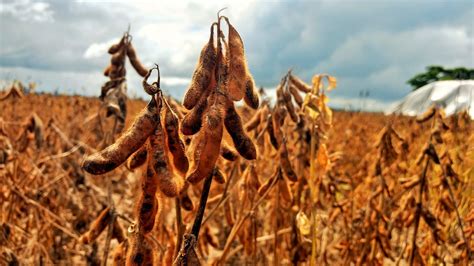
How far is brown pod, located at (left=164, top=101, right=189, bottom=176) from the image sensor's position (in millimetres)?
1227

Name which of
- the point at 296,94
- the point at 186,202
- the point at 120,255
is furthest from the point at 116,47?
the point at 120,255

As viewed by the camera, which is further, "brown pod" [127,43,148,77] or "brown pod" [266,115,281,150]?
"brown pod" [127,43,148,77]

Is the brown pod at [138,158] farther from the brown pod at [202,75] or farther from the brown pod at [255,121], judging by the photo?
the brown pod at [255,121]

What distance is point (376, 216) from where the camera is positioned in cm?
357

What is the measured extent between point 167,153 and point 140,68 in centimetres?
180

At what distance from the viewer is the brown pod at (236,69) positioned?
1.22 metres

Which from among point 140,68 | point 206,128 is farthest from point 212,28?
point 140,68

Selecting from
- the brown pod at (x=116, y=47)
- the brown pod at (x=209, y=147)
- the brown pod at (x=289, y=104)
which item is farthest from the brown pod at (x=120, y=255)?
the brown pod at (x=116, y=47)

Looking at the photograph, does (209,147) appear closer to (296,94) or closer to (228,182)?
(228,182)

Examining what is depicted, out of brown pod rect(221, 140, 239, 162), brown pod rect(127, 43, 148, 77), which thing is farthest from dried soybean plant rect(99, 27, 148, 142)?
brown pod rect(221, 140, 239, 162)

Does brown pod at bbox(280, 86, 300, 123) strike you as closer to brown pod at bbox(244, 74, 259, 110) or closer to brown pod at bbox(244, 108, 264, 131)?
brown pod at bbox(244, 108, 264, 131)

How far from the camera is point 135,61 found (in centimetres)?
293

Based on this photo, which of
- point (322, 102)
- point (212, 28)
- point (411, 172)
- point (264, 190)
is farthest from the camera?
point (411, 172)

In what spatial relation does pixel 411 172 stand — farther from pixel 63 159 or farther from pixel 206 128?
pixel 206 128
